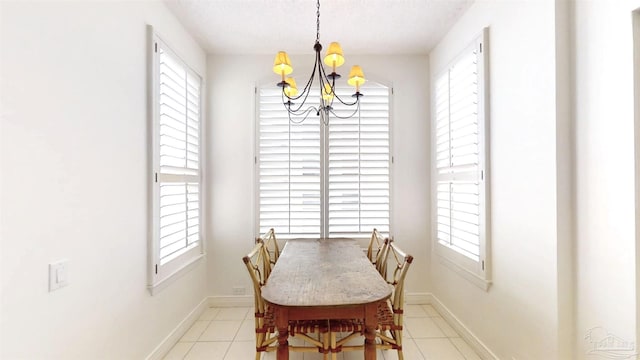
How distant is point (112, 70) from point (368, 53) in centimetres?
247

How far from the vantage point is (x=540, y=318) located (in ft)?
5.83

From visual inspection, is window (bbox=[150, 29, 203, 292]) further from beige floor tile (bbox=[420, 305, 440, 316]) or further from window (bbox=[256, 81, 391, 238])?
beige floor tile (bbox=[420, 305, 440, 316])

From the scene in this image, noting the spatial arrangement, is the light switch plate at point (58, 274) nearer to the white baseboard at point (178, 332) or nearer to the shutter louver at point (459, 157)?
the white baseboard at point (178, 332)

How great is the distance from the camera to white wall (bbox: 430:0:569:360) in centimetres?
171

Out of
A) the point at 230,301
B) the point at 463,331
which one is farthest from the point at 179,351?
the point at 463,331

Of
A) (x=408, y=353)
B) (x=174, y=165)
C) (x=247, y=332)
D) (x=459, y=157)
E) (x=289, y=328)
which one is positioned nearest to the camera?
(x=289, y=328)

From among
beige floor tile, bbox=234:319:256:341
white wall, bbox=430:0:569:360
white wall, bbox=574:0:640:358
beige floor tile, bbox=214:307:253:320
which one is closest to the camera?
white wall, bbox=574:0:640:358

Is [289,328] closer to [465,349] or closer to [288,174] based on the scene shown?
[465,349]

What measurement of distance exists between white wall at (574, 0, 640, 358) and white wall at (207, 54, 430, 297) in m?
1.85

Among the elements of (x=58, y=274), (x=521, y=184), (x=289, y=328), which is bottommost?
(x=289, y=328)

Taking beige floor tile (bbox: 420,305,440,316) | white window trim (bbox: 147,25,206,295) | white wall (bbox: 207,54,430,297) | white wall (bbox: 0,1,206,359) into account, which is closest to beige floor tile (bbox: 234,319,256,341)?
white wall (bbox: 207,54,430,297)

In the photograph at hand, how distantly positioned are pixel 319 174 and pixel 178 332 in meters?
1.96

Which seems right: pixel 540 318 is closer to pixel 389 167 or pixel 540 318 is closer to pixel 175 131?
pixel 389 167

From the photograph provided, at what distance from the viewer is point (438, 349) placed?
2537 millimetres
